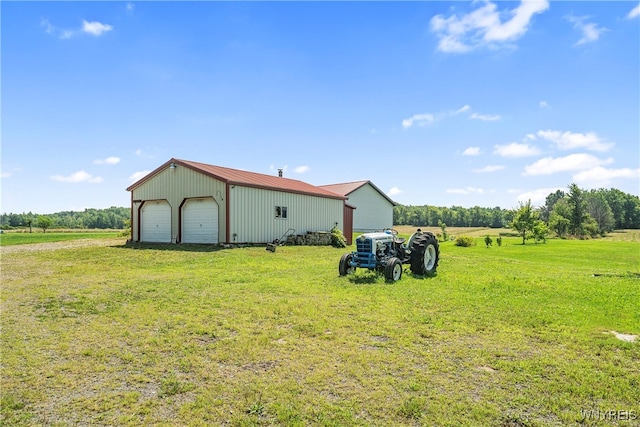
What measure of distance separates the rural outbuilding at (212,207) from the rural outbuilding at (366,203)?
48.1 feet

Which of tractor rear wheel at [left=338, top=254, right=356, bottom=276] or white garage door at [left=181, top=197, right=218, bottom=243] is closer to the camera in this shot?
tractor rear wheel at [left=338, top=254, right=356, bottom=276]

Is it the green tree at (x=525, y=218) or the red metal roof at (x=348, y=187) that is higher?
the red metal roof at (x=348, y=187)

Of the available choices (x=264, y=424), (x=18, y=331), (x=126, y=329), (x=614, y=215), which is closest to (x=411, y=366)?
(x=264, y=424)

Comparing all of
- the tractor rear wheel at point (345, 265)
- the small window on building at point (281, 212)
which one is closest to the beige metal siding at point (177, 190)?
the small window on building at point (281, 212)

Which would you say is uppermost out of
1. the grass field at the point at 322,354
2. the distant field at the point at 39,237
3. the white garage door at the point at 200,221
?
the white garage door at the point at 200,221

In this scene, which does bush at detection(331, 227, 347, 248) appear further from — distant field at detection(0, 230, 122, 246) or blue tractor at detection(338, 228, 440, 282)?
distant field at detection(0, 230, 122, 246)

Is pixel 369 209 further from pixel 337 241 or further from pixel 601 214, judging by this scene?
pixel 601 214

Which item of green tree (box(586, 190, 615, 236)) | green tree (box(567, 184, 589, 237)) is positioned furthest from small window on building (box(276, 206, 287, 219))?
green tree (box(586, 190, 615, 236))

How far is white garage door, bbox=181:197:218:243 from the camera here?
1812cm

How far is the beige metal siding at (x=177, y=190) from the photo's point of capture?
17.7 meters

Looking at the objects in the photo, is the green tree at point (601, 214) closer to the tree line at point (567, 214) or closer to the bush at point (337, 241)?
the tree line at point (567, 214)

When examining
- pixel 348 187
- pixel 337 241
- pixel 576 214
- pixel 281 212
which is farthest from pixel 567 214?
pixel 281 212

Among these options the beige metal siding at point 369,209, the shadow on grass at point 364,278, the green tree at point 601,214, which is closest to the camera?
the shadow on grass at point 364,278

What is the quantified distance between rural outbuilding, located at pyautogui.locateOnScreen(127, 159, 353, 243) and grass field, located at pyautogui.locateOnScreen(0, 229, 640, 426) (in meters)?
9.42
